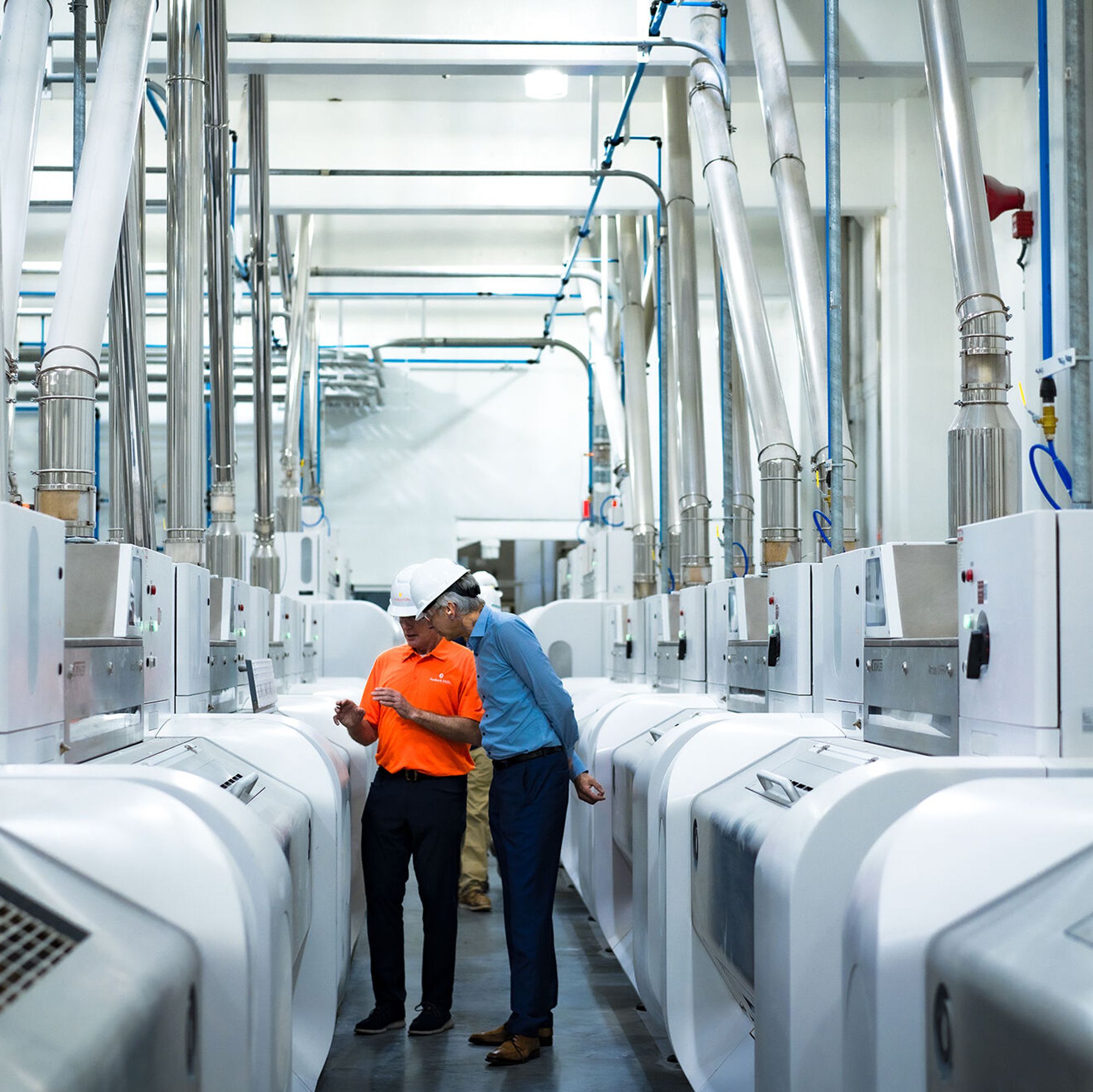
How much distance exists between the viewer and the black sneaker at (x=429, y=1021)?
363 cm

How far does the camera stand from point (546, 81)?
214 inches

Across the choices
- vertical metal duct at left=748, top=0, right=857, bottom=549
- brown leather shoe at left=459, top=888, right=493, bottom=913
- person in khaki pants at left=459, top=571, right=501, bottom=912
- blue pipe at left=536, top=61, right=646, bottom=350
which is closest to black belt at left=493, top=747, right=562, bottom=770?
vertical metal duct at left=748, top=0, right=857, bottom=549

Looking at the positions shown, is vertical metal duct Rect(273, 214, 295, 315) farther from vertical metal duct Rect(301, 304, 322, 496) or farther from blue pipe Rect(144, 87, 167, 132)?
blue pipe Rect(144, 87, 167, 132)

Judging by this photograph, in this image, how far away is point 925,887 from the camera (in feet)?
5.29

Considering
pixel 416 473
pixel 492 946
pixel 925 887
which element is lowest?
pixel 492 946

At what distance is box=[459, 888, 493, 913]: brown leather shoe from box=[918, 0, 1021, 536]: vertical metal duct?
3323 mm

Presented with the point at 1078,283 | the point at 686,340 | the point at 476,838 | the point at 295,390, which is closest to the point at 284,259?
the point at 295,390

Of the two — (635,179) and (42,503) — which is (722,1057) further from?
(635,179)

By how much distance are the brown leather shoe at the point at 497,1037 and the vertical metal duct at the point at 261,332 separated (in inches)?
109

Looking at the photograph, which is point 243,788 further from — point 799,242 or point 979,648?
point 799,242

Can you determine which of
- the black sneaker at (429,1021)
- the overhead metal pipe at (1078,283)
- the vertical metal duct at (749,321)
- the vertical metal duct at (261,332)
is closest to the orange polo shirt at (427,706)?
the black sneaker at (429,1021)

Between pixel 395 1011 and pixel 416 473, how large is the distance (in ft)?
23.8

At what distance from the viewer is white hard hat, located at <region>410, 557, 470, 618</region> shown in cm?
345

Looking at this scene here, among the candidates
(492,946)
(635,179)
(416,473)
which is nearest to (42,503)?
(492,946)
